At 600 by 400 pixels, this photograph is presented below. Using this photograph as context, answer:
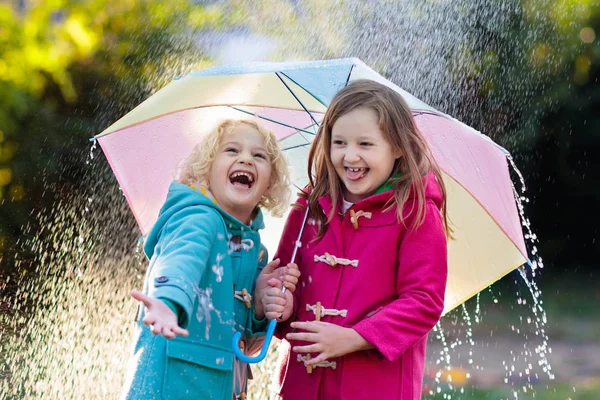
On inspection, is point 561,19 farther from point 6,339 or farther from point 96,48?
point 6,339

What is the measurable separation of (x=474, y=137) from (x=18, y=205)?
5208mm

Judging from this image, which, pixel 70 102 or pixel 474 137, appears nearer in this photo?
pixel 474 137

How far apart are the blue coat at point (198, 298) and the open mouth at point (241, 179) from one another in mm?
97

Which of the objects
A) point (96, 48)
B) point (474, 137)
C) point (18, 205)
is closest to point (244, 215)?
point (474, 137)

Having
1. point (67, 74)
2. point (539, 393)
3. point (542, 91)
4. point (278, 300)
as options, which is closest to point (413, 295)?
point (278, 300)

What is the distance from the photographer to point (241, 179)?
251cm

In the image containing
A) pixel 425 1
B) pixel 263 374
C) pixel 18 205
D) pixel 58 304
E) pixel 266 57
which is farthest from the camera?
pixel 425 1

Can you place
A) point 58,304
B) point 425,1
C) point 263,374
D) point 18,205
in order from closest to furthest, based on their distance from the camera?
1. point 263,374
2. point 58,304
3. point 18,205
4. point 425,1

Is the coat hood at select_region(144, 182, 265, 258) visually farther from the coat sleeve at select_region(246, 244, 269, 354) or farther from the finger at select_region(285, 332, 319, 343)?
the finger at select_region(285, 332, 319, 343)

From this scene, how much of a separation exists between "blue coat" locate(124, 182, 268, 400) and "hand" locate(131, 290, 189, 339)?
0.07m

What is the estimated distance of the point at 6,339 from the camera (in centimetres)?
526

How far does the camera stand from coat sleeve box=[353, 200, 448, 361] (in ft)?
7.53

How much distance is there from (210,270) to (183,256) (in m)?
0.18

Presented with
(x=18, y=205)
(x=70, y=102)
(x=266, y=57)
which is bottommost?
(x=18, y=205)
